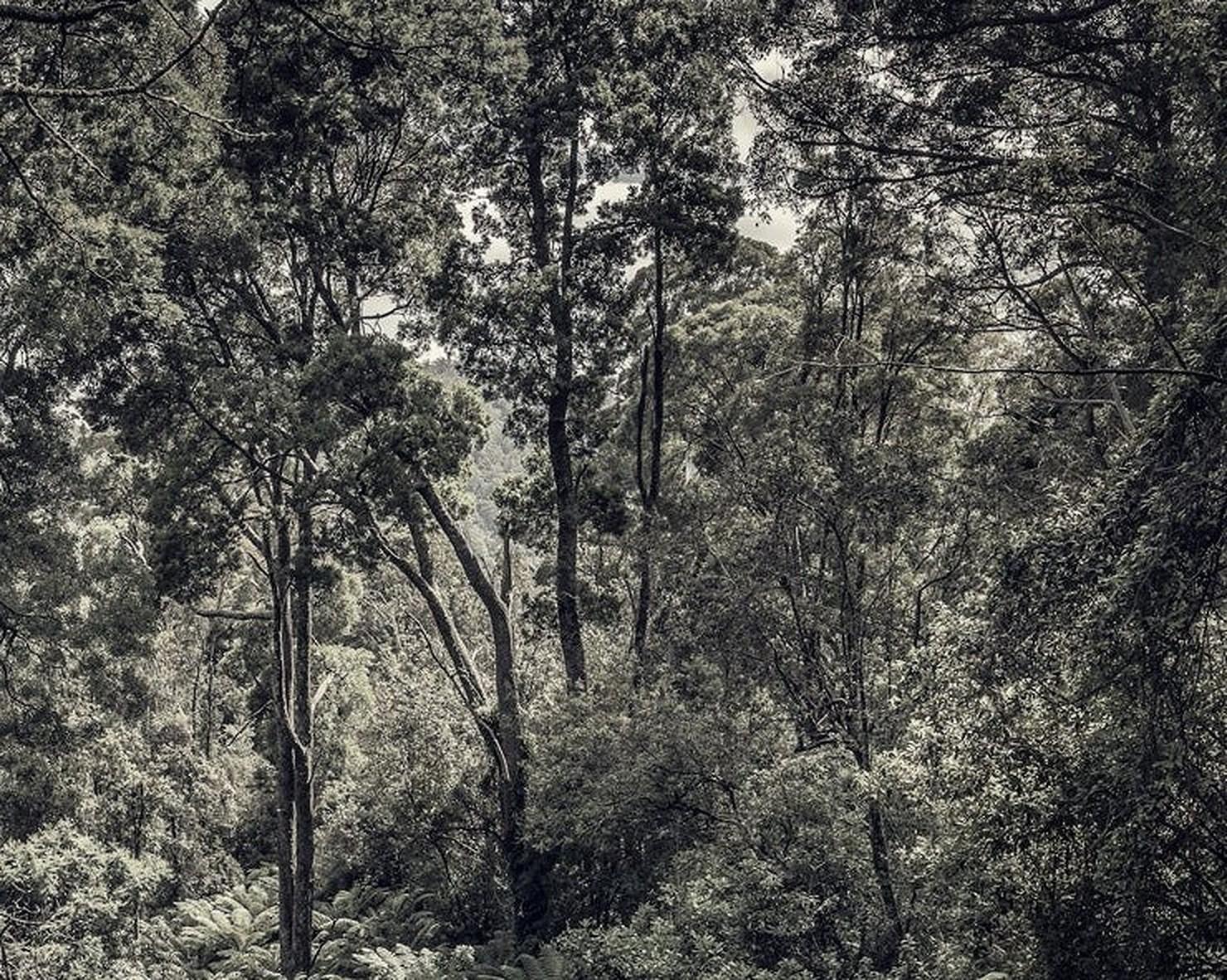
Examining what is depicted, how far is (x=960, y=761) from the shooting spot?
6738mm

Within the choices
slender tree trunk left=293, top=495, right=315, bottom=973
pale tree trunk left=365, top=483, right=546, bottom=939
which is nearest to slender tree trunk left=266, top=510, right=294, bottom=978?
slender tree trunk left=293, top=495, right=315, bottom=973

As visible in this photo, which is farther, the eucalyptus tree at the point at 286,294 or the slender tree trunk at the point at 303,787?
the slender tree trunk at the point at 303,787

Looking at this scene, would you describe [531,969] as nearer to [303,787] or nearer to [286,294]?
[303,787]

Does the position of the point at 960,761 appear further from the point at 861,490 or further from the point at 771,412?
the point at 771,412

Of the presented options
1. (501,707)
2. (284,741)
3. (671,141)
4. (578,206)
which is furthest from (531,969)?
(671,141)

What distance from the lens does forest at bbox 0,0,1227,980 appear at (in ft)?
20.4

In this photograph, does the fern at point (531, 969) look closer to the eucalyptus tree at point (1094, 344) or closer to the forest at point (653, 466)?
the forest at point (653, 466)

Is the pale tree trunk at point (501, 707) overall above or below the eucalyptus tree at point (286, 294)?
below

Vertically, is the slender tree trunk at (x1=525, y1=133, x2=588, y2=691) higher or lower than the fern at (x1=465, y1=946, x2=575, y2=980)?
higher

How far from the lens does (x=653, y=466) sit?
54.4ft

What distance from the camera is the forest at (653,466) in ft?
20.4

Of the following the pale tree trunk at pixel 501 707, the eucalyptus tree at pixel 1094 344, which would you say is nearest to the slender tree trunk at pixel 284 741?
the pale tree trunk at pixel 501 707

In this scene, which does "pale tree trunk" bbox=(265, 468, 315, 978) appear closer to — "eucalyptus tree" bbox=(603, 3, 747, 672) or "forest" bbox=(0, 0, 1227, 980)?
"forest" bbox=(0, 0, 1227, 980)

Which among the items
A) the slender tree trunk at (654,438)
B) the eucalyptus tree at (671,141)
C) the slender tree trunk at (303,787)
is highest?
the eucalyptus tree at (671,141)
